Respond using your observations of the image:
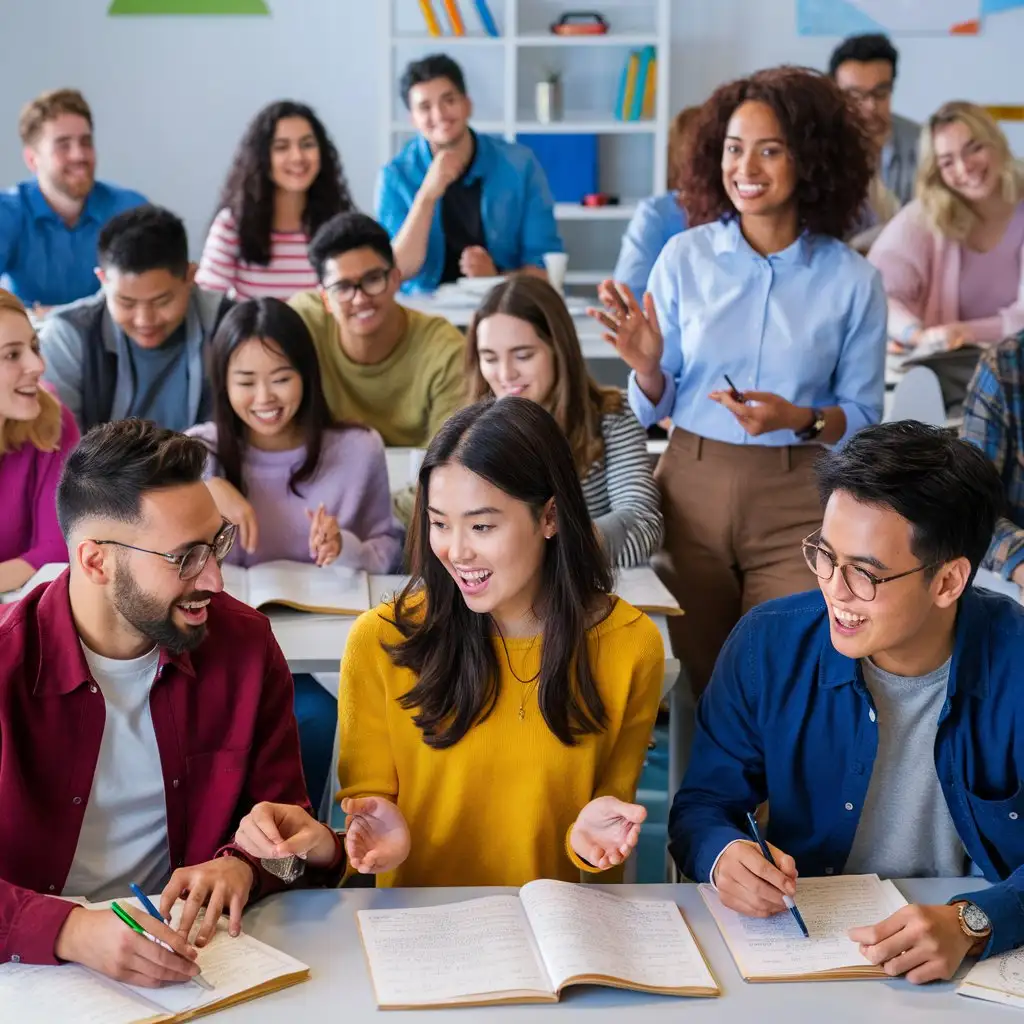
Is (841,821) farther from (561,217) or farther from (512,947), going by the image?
(561,217)

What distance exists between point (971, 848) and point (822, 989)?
1.37ft

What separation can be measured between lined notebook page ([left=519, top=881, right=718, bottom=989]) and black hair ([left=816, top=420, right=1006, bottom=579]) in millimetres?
545

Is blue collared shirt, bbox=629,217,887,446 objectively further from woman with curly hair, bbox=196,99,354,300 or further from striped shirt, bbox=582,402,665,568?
woman with curly hair, bbox=196,99,354,300

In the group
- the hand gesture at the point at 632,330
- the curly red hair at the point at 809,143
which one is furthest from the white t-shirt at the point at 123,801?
the curly red hair at the point at 809,143

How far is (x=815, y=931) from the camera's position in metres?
1.57

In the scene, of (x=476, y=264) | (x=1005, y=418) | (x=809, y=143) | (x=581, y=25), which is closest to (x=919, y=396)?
(x=1005, y=418)

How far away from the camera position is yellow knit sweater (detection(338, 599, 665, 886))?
1.87 meters

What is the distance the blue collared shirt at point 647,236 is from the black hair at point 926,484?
2701mm

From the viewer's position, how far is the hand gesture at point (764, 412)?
2637mm

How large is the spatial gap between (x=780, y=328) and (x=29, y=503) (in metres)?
1.58

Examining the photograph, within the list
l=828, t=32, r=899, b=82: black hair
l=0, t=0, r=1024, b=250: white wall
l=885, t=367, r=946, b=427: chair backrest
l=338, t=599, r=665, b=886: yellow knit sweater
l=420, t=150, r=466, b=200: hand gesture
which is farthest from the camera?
l=0, t=0, r=1024, b=250: white wall

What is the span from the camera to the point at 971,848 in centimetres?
178

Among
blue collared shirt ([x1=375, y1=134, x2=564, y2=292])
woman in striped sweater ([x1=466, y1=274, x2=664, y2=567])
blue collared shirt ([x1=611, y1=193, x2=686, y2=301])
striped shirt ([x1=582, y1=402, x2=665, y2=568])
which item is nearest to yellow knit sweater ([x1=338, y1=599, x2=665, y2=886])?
striped shirt ([x1=582, y1=402, x2=665, y2=568])

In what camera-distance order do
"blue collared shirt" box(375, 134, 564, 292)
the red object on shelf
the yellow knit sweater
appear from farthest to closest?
1. the red object on shelf
2. "blue collared shirt" box(375, 134, 564, 292)
3. the yellow knit sweater
